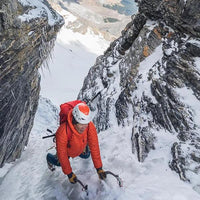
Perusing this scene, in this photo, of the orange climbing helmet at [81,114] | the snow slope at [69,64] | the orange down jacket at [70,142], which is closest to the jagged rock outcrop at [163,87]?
the orange down jacket at [70,142]

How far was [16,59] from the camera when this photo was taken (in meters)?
6.87

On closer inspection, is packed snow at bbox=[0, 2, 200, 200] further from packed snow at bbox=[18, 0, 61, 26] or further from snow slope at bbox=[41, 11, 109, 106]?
packed snow at bbox=[18, 0, 61, 26]

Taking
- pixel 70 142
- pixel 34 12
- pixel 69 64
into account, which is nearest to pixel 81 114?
pixel 70 142

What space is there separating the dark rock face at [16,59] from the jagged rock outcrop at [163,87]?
341 cm

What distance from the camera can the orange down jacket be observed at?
5.07m

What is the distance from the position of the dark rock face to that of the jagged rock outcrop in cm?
341

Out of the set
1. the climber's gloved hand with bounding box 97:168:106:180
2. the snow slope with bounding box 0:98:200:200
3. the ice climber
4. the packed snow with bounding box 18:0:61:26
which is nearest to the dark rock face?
the packed snow with bounding box 18:0:61:26

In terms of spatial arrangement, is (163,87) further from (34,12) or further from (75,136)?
(34,12)

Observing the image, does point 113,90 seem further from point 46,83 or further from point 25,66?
point 46,83

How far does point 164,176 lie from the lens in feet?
17.7

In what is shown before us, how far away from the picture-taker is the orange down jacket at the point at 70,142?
507 cm

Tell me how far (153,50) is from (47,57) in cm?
449

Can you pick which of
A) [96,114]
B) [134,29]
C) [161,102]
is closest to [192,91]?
[161,102]

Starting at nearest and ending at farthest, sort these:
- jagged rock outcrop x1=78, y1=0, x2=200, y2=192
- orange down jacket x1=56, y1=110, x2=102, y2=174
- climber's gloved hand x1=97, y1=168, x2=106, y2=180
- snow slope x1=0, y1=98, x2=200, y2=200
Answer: snow slope x1=0, y1=98, x2=200, y2=200 → orange down jacket x1=56, y1=110, x2=102, y2=174 → climber's gloved hand x1=97, y1=168, x2=106, y2=180 → jagged rock outcrop x1=78, y1=0, x2=200, y2=192
